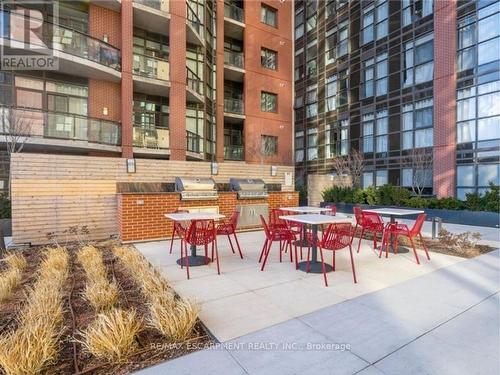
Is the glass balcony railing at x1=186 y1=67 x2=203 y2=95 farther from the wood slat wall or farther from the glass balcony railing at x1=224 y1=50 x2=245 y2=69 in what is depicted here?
the wood slat wall

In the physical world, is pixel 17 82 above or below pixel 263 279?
above

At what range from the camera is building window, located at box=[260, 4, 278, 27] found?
67.2 ft

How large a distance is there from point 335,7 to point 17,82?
66.3ft

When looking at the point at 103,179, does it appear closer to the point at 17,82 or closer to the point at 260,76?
the point at 17,82

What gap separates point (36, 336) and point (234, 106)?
58.4ft

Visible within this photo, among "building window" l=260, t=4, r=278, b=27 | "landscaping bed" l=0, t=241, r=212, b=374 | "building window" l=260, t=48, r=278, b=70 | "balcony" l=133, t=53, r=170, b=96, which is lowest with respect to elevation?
"landscaping bed" l=0, t=241, r=212, b=374

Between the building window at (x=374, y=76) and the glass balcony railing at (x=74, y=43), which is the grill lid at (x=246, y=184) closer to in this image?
the glass balcony railing at (x=74, y=43)

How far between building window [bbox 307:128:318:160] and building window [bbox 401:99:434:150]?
692 cm

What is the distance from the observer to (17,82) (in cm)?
1133

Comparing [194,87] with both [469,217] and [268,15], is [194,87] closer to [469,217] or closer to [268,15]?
[268,15]

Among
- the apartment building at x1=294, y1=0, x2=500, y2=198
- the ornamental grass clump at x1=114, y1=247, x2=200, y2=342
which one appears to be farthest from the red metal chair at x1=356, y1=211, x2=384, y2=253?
the apartment building at x1=294, y1=0, x2=500, y2=198

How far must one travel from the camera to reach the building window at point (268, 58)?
20297 millimetres

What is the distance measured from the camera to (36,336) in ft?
8.29

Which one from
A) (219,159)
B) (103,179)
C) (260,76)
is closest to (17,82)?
(103,179)
